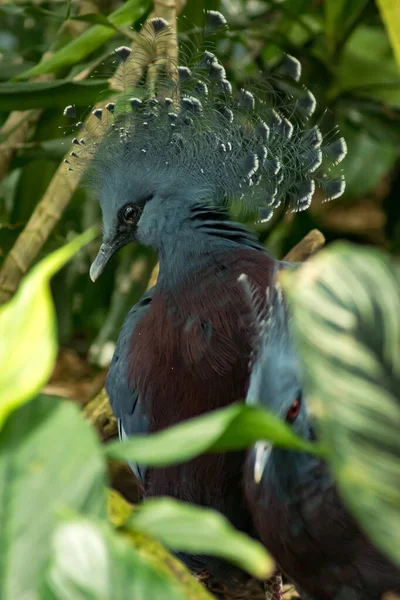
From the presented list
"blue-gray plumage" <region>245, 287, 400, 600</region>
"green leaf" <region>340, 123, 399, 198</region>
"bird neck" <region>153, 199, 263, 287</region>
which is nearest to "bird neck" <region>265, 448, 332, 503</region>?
"blue-gray plumage" <region>245, 287, 400, 600</region>

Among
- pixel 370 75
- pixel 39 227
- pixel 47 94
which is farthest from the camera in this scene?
pixel 370 75

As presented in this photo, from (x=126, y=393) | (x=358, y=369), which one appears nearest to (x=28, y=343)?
(x=358, y=369)

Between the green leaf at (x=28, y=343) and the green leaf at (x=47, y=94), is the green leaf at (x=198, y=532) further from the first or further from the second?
the green leaf at (x=47, y=94)

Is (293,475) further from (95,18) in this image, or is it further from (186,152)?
(95,18)

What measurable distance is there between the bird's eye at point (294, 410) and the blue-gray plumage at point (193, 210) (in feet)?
1.18

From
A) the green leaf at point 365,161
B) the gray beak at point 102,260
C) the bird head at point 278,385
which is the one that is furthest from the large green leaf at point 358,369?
the green leaf at point 365,161

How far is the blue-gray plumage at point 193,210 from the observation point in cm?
173

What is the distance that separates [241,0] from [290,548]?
2.30 metres

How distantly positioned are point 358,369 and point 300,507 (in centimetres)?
74

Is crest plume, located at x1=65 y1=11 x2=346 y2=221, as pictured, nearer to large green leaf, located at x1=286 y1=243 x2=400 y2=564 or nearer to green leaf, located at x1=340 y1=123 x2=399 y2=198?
large green leaf, located at x1=286 y1=243 x2=400 y2=564

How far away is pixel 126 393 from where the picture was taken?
192 cm

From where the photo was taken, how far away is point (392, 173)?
404 cm

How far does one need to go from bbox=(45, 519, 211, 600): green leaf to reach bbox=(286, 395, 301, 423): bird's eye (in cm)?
68

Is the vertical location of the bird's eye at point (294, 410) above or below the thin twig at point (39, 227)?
above
